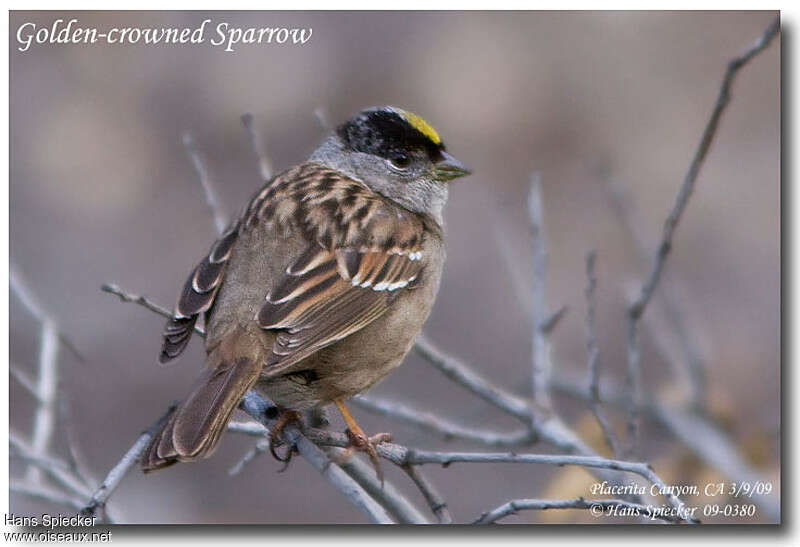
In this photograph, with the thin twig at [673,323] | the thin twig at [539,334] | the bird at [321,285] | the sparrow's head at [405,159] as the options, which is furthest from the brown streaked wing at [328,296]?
the thin twig at [673,323]

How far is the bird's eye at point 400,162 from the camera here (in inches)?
179

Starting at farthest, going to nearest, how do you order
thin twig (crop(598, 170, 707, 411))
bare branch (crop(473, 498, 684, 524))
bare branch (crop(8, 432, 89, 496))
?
thin twig (crop(598, 170, 707, 411))
bare branch (crop(8, 432, 89, 496))
bare branch (crop(473, 498, 684, 524))

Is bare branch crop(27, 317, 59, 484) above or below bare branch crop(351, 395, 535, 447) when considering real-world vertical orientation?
above

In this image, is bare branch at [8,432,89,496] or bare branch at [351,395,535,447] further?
bare branch at [351,395,535,447]

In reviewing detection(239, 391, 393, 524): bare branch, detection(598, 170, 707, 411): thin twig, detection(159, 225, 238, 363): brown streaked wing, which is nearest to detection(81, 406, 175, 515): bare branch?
detection(159, 225, 238, 363): brown streaked wing

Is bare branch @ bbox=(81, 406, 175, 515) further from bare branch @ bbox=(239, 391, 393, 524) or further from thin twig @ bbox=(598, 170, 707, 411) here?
thin twig @ bbox=(598, 170, 707, 411)

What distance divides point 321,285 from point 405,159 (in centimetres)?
81

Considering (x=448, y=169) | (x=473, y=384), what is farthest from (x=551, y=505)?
(x=448, y=169)

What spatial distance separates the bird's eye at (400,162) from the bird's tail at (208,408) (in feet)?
3.68

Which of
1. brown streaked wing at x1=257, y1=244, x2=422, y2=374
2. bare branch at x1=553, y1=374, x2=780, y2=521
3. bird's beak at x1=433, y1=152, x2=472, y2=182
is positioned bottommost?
bare branch at x1=553, y1=374, x2=780, y2=521

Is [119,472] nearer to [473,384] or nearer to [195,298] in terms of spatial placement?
[195,298]

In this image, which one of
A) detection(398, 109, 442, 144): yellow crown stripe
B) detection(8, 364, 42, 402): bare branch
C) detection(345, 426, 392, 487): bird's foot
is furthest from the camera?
detection(398, 109, 442, 144): yellow crown stripe

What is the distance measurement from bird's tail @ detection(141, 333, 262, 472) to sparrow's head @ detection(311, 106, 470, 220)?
109 cm

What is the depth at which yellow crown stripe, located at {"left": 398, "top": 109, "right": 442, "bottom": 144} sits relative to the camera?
4492 mm
